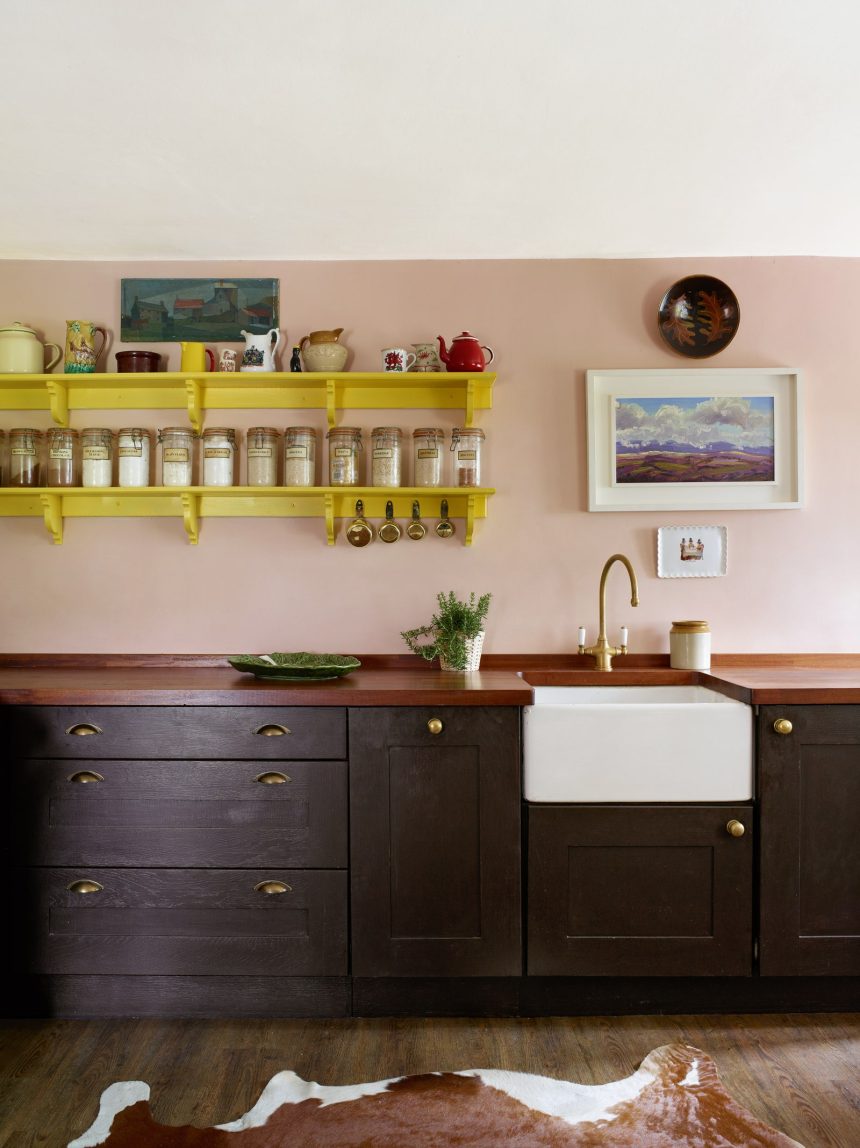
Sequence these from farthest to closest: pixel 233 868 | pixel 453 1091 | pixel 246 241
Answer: pixel 246 241 → pixel 233 868 → pixel 453 1091

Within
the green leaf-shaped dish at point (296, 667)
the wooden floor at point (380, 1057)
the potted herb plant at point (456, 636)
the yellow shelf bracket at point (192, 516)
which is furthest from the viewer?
the yellow shelf bracket at point (192, 516)

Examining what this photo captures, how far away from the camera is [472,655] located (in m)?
2.81

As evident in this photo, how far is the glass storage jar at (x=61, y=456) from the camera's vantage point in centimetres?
290

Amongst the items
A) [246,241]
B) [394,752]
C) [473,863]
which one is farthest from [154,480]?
[473,863]

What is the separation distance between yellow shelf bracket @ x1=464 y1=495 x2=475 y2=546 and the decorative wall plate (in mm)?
862

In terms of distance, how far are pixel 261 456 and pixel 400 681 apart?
2.97ft

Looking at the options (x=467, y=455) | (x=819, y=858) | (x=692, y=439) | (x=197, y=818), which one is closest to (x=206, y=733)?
(x=197, y=818)

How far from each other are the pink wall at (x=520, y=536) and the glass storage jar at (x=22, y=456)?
150 mm

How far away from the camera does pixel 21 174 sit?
96.7 inches

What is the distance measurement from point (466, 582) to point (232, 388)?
102cm

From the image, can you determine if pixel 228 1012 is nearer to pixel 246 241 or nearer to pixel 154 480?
pixel 154 480

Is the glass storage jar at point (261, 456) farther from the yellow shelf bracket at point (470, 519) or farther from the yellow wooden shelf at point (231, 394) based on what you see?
the yellow shelf bracket at point (470, 519)

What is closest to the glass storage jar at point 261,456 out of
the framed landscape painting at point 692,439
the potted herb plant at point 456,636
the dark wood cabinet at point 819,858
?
the potted herb plant at point 456,636

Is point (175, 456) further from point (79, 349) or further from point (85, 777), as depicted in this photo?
point (85, 777)
